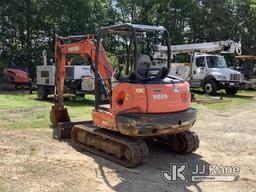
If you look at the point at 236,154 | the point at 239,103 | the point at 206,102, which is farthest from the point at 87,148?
the point at 239,103

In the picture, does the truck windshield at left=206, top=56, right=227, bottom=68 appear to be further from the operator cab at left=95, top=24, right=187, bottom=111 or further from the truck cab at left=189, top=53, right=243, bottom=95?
the operator cab at left=95, top=24, right=187, bottom=111

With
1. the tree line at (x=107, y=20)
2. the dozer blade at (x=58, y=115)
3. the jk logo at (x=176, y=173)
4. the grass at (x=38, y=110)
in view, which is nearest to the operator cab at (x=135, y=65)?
the jk logo at (x=176, y=173)

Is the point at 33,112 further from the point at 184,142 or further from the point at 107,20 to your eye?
the point at 107,20

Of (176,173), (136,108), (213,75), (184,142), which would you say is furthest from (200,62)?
(176,173)

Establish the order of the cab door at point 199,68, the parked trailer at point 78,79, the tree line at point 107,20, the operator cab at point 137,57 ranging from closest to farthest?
the operator cab at point 137,57 < the parked trailer at point 78,79 < the cab door at point 199,68 < the tree line at point 107,20

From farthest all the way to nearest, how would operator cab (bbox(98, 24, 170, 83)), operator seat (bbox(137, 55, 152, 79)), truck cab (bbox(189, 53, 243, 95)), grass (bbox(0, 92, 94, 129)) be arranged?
truck cab (bbox(189, 53, 243, 95)) → grass (bbox(0, 92, 94, 129)) → operator seat (bbox(137, 55, 152, 79)) → operator cab (bbox(98, 24, 170, 83))

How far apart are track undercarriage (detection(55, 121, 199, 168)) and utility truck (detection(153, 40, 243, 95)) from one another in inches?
530

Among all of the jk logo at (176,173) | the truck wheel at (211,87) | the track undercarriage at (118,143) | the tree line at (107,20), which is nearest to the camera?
the jk logo at (176,173)

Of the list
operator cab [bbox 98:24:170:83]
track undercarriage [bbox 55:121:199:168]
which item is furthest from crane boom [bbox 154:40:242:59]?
operator cab [bbox 98:24:170:83]

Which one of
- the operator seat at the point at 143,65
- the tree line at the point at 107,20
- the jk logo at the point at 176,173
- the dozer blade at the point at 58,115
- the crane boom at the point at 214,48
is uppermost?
the tree line at the point at 107,20

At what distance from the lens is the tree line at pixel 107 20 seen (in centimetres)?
2806

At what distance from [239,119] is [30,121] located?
6.28 m

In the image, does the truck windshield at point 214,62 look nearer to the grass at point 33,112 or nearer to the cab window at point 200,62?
the cab window at point 200,62

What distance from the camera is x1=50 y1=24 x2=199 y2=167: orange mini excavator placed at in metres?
7.42
